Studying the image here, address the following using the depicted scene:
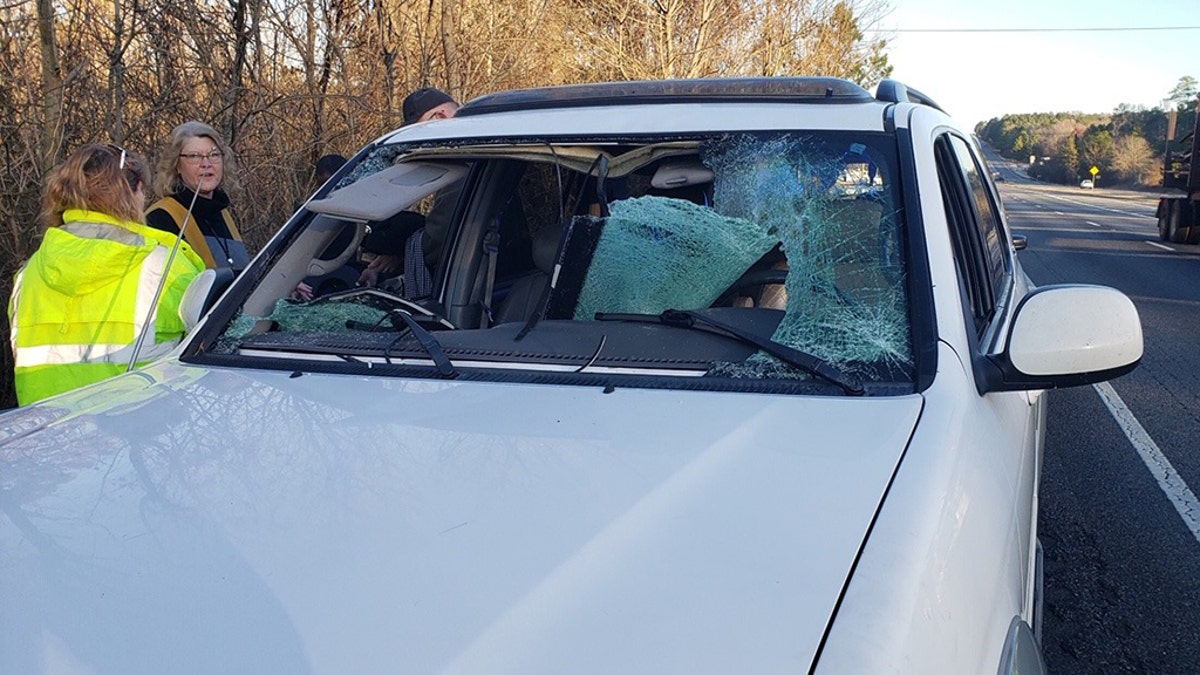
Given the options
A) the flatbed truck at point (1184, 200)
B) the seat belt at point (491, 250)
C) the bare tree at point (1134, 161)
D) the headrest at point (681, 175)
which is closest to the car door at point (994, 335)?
the headrest at point (681, 175)

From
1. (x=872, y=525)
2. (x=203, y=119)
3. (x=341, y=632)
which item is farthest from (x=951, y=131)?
(x=203, y=119)

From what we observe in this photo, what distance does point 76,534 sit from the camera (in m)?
1.58

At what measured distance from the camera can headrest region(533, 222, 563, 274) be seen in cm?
289

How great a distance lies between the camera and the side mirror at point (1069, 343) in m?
2.01

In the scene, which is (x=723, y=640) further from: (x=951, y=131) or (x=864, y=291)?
(x=951, y=131)

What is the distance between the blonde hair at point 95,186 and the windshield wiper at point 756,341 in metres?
1.80

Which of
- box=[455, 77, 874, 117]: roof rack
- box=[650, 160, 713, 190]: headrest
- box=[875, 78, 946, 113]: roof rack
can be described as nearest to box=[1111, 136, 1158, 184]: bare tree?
box=[875, 78, 946, 113]: roof rack

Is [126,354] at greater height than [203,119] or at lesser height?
lesser

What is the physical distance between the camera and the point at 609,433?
1.84m

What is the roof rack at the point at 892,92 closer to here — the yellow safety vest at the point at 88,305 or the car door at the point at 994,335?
the car door at the point at 994,335

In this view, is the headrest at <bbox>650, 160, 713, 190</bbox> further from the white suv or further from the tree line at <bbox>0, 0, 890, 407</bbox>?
the tree line at <bbox>0, 0, 890, 407</bbox>

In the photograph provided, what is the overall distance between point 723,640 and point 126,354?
8.51 feet

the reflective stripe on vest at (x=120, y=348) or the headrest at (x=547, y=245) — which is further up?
the headrest at (x=547, y=245)

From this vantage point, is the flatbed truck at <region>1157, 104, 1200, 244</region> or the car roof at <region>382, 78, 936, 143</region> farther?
the flatbed truck at <region>1157, 104, 1200, 244</region>
